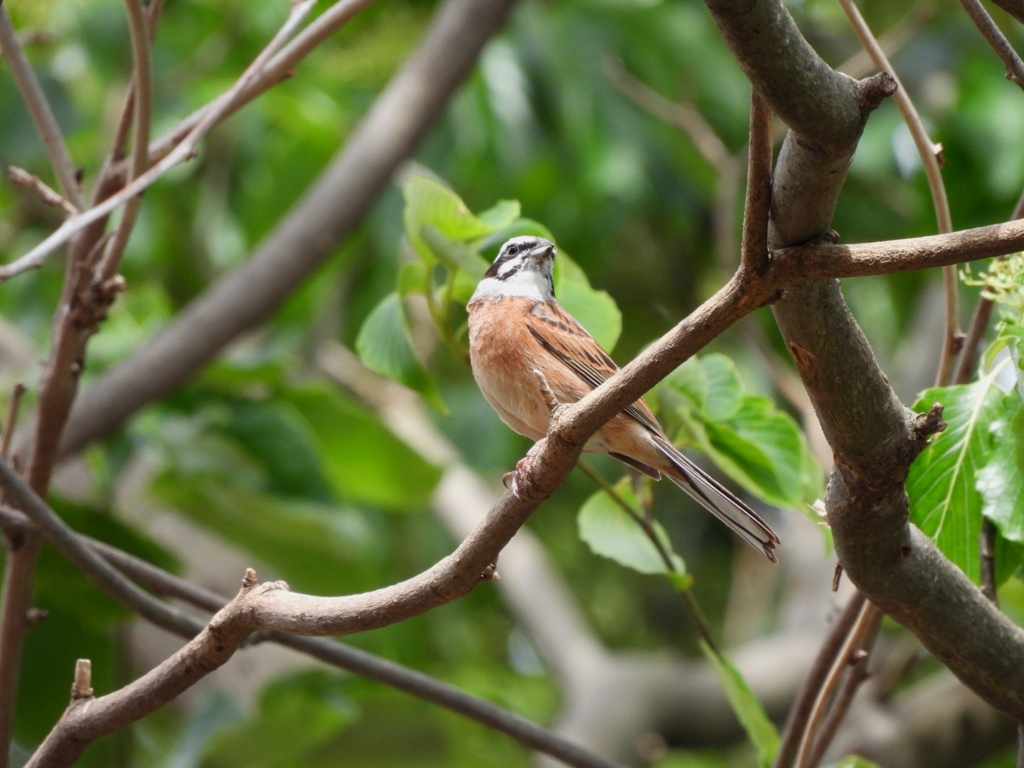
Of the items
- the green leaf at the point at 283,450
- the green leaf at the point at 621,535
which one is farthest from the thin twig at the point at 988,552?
the green leaf at the point at 283,450

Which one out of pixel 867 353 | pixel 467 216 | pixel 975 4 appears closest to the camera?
pixel 867 353

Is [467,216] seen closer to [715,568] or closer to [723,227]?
[723,227]

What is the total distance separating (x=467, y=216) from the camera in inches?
115

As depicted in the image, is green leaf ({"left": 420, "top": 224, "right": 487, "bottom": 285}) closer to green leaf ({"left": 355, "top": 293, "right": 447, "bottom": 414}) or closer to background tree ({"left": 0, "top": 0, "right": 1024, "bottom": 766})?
background tree ({"left": 0, "top": 0, "right": 1024, "bottom": 766})

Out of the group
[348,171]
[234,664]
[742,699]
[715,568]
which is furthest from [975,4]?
[715,568]

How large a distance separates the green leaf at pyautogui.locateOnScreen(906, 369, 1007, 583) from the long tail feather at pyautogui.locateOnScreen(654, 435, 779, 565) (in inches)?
13.5

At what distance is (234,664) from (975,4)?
4651mm

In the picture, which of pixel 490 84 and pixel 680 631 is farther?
pixel 680 631

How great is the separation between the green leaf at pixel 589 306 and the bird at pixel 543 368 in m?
0.14

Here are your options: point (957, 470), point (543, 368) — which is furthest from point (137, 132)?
point (957, 470)

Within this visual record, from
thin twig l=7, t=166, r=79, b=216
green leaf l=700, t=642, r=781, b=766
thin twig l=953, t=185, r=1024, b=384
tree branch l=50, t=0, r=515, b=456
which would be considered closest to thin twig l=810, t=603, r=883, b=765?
green leaf l=700, t=642, r=781, b=766

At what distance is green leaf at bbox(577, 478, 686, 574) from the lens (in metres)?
2.96

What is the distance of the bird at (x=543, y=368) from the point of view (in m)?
3.19

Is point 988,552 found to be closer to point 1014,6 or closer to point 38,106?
point 1014,6
